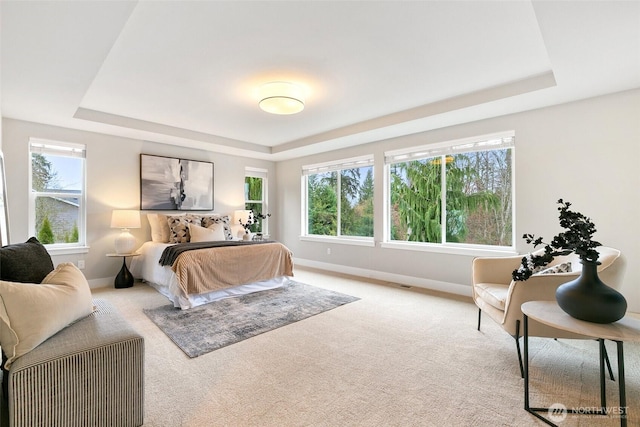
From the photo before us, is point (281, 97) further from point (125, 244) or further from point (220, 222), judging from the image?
point (125, 244)

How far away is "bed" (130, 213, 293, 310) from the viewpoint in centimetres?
337

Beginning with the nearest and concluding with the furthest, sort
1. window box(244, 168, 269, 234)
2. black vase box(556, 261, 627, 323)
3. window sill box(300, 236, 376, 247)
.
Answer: black vase box(556, 261, 627, 323), window sill box(300, 236, 376, 247), window box(244, 168, 269, 234)

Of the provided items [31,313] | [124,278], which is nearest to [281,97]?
[31,313]

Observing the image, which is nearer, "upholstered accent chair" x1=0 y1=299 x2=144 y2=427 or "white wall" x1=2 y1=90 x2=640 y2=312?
"upholstered accent chair" x1=0 y1=299 x2=144 y2=427

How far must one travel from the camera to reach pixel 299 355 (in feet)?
7.49

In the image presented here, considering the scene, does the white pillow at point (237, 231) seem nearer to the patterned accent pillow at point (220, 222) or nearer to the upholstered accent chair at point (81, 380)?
the patterned accent pillow at point (220, 222)

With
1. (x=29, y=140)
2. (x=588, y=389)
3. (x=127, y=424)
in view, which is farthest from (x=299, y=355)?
(x=29, y=140)

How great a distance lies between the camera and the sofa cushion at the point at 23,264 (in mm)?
1567

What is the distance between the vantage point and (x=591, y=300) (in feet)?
4.94

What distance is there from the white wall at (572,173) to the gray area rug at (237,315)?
149 cm

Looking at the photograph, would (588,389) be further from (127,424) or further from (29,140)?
(29,140)

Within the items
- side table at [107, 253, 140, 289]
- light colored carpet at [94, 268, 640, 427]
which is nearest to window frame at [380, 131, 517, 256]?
light colored carpet at [94, 268, 640, 427]

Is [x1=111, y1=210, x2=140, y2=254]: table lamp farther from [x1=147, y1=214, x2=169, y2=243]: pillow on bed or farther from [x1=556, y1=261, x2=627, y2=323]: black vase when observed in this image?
[x1=556, y1=261, x2=627, y2=323]: black vase

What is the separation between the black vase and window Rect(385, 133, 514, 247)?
2243 millimetres
